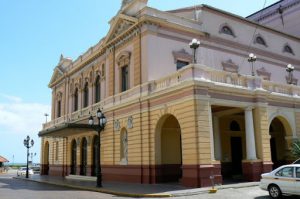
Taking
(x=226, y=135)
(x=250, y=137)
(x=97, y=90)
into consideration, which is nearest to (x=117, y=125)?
(x=97, y=90)

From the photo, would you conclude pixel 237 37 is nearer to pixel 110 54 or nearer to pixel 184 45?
pixel 184 45

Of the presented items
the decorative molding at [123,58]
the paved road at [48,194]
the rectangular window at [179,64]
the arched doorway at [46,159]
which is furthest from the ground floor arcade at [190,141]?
the arched doorway at [46,159]

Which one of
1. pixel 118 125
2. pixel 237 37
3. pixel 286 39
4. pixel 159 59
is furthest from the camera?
pixel 286 39

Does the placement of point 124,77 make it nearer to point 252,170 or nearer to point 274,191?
point 252,170

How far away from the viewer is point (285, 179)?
13.6m

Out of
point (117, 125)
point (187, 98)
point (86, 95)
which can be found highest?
point (86, 95)

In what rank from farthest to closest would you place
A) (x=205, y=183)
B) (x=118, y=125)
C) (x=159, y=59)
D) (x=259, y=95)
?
(x=118, y=125), (x=159, y=59), (x=259, y=95), (x=205, y=183)

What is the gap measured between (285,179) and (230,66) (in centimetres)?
1427

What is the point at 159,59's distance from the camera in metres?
23.3

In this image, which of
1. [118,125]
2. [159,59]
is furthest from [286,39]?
[118,125]

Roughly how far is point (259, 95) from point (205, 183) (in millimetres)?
6881

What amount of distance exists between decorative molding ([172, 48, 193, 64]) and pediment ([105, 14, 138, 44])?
11.6 ft

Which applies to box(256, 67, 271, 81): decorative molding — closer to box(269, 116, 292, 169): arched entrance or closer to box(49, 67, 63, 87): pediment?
box(269, 116, 292, 169): arched entrance

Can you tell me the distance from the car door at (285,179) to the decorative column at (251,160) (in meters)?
6.27
